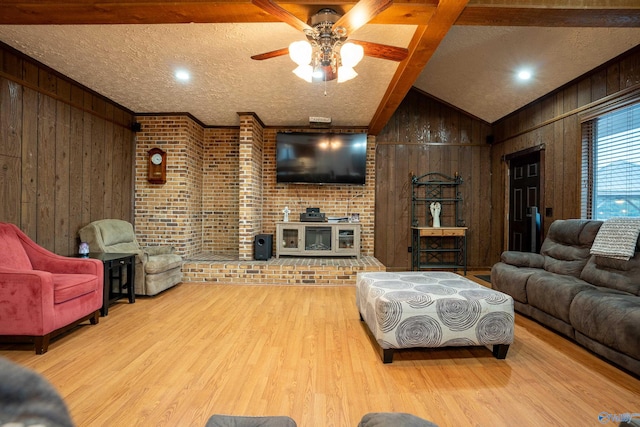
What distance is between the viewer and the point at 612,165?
3.35 metres

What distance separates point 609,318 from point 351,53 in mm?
2558

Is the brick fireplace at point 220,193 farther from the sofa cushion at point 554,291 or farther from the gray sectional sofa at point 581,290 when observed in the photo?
the sofa cushion at point 554,291

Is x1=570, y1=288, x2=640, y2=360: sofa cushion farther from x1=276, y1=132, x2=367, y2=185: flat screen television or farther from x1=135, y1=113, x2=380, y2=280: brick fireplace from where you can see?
x1=276, y1=132, x2=367, y2=185: flat screen television

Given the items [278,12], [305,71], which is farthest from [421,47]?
[278,12]

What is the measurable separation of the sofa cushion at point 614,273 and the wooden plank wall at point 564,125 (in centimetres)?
115

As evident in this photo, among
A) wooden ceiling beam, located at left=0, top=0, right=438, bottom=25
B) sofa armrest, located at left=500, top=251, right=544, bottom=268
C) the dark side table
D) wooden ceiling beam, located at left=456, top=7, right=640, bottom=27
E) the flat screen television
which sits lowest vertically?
the dark side table

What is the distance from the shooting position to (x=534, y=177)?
455 centimetres

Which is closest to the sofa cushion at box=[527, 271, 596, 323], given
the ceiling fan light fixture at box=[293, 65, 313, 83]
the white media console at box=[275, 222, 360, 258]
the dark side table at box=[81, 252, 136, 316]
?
the white media console at box=[275, 222, 360, 258]

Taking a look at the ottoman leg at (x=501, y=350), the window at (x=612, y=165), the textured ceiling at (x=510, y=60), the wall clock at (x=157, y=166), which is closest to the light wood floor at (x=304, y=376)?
the ottoman leg at (x=501, y=350)

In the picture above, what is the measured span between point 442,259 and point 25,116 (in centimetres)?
599

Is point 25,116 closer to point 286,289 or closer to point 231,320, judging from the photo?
point 231,320

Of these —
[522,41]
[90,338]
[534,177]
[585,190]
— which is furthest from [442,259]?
[90,338]

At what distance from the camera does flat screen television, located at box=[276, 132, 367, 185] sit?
204 inches

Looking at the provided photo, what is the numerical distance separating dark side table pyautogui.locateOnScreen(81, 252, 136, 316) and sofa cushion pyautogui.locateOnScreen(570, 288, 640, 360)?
4230 mm
